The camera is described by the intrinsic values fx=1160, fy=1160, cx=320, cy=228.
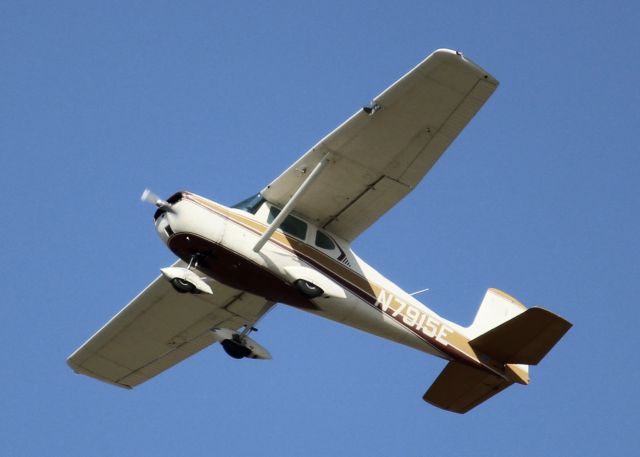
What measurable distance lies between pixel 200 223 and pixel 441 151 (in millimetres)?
3772

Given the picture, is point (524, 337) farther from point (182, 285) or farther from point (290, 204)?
point (182, 285)

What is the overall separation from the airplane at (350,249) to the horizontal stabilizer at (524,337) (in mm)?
22

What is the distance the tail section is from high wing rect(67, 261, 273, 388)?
343 centimetres

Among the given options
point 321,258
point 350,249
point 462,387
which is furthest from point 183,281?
point 462,387

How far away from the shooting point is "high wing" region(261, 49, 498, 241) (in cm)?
1664

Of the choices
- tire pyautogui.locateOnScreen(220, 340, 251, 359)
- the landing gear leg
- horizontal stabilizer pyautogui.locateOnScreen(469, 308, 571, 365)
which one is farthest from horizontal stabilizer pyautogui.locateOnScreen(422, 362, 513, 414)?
the landing gear leg

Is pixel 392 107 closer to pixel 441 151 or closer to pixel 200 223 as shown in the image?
pixel 441 151

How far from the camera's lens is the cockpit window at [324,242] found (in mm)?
18422

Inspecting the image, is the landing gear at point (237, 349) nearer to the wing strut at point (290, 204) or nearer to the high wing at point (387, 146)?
the wing strut at point (290, 204)

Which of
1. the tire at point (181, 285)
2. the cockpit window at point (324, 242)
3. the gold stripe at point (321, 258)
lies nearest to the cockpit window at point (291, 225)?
the gold stripe at point (321, 258)

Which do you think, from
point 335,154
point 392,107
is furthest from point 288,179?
point 392,107

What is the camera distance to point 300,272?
17547 mm

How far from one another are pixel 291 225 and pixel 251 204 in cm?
72

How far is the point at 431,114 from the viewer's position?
17062 millimetres
